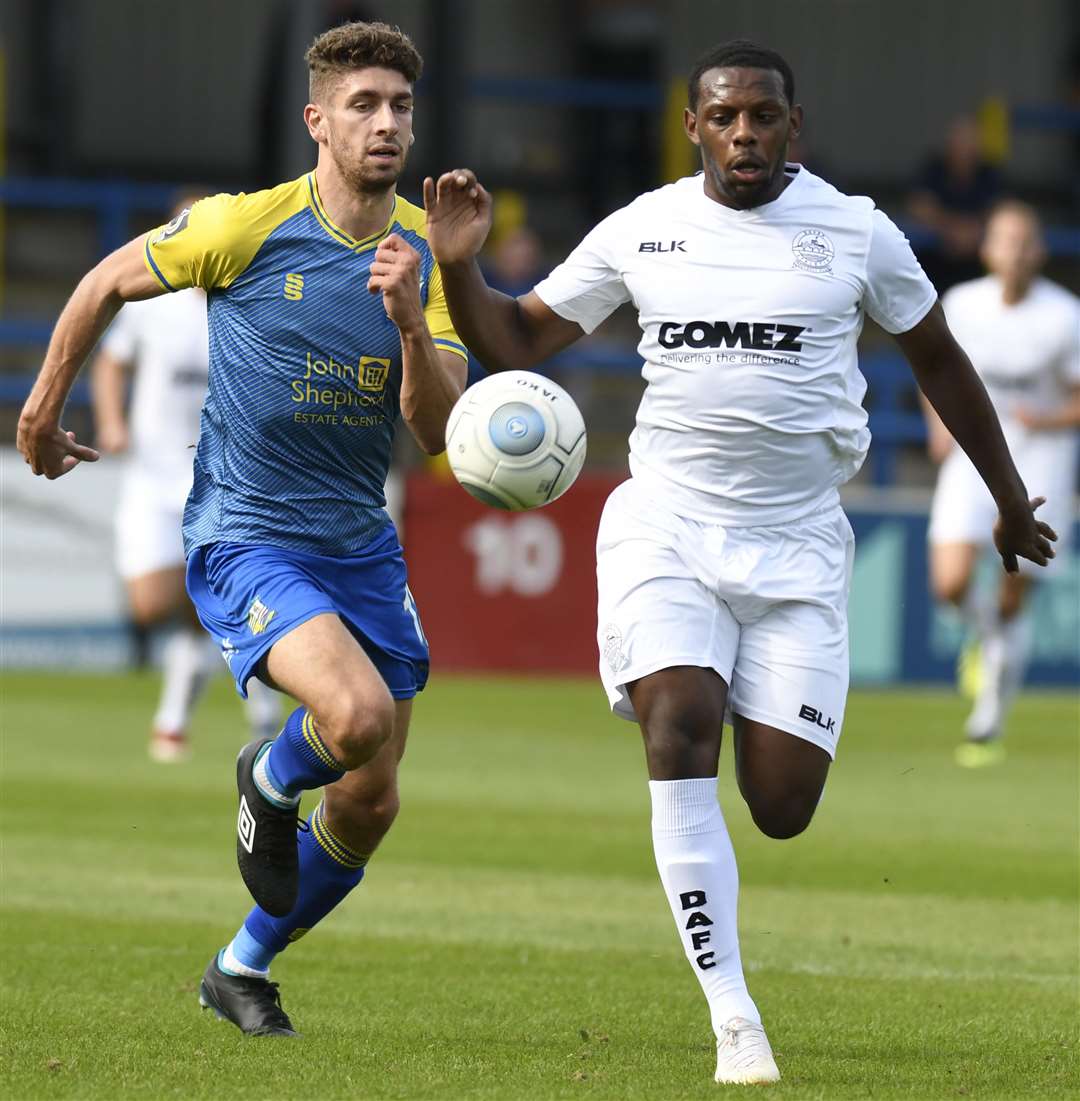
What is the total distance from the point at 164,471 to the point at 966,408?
7364mm

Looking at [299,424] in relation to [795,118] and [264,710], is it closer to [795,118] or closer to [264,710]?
[795,118]

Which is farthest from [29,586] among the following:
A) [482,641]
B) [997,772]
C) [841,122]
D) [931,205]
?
[841,122]

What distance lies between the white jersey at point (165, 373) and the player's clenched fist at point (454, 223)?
23.2 feet

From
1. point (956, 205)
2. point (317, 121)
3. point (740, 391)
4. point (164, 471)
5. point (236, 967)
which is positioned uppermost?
point (317, 121)

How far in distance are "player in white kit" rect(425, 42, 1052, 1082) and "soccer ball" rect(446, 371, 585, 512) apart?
9.2 inches

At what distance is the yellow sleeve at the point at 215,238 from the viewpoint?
20.8 ft

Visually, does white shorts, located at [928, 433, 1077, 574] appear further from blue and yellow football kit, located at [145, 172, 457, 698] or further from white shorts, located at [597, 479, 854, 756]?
blue and yellow football kit, located at [145, 172, 457, 698]

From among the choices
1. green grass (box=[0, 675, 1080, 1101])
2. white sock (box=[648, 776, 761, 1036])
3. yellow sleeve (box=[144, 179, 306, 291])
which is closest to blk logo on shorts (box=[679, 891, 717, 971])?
white sock (box=[648, 776, 761, 1036])

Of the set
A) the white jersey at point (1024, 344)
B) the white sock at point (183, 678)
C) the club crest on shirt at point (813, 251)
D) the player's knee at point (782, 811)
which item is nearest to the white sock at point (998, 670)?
the white jersey at point (1024, 344)

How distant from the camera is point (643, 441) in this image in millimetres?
6410

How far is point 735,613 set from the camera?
6203mm

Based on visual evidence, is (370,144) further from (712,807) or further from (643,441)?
(712,807)

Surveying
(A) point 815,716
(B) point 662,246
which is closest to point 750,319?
(B) point 662,246

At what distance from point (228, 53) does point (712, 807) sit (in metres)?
20.5
